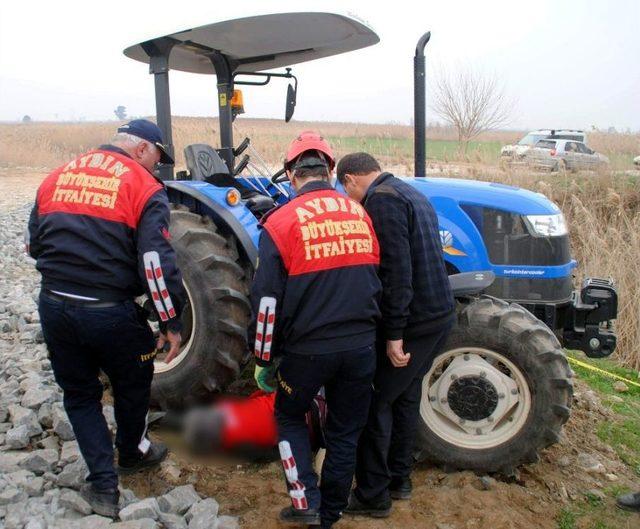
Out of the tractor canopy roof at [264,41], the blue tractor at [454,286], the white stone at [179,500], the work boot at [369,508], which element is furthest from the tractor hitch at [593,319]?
the white stone at [179,500]

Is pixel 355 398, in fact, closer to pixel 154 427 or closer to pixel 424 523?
pixel 424 523

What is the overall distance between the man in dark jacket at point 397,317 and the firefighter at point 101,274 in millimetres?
944

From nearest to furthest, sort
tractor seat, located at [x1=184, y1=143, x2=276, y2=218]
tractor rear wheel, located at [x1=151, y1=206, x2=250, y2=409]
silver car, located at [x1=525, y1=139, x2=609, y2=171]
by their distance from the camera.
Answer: tractor rear wheel, located at [x1=151, y1=206, x2=250, y2=409], tractor seat, located at [x1=184, y1=143, x2=276, y2=218], silver car, located at [x1=525, y1=139, x2=609, y2=171]

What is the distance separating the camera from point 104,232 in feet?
8.70

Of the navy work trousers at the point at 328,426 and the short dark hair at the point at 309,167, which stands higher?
the short dark hair at the point at 309,167

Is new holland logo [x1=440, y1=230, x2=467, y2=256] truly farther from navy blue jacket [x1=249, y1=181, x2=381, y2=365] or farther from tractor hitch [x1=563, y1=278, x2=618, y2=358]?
navy blue jacket [x1=249, y1=181, x2=381, y2=365]

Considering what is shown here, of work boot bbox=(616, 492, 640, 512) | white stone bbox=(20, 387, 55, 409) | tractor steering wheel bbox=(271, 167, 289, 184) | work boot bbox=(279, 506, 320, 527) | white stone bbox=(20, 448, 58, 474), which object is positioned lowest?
work boot bbox=(616, 492, 640, 512)

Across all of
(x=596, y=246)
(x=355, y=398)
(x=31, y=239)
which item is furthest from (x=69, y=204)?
(x=596, y=246)

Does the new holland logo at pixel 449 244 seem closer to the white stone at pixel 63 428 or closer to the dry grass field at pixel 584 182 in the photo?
the dry grass field at pixel 584 182

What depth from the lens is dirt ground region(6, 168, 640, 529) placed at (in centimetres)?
298

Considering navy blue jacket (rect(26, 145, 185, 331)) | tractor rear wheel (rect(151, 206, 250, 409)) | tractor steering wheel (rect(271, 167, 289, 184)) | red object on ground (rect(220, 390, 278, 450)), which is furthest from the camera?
tractor steering wheel (rect(271, 167, 289, 184))

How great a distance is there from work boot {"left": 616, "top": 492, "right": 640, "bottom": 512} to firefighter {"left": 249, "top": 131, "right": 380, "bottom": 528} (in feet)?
5.24

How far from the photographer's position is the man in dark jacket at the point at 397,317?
274 cm

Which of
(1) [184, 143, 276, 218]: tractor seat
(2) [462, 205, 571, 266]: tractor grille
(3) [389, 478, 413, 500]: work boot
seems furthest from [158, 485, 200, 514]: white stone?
(2) [462, 205, 571, 266]: tractor grille
